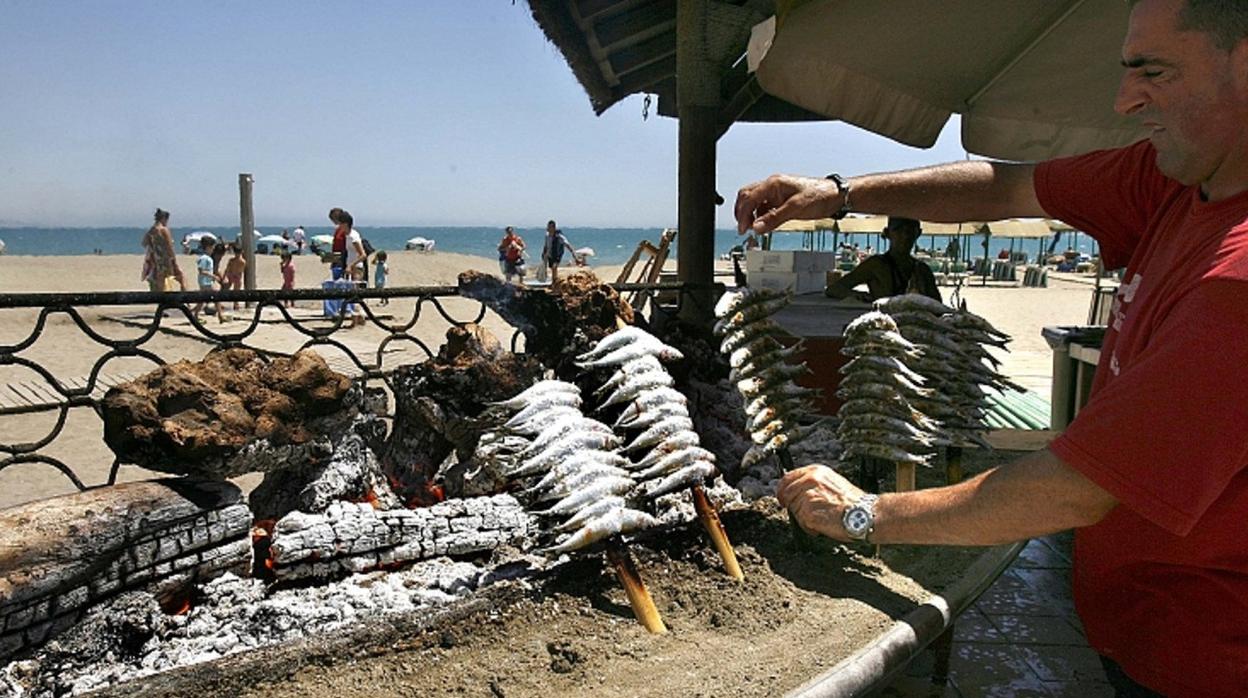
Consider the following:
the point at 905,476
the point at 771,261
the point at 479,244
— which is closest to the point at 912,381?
the point at 905,476

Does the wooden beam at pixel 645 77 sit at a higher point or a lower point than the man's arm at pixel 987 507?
higher

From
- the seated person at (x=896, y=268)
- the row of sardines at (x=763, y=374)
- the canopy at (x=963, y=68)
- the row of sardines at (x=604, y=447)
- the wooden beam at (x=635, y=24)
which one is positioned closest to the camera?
the row of sardines at (x=604, y=447)

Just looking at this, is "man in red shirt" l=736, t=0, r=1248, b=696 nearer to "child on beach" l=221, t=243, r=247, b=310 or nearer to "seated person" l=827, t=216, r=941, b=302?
"seated person" l=827, t=216, r=941, b=302

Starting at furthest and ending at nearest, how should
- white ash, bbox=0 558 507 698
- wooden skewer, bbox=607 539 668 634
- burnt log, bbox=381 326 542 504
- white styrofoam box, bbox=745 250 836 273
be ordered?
white styrofoam box, bbox=745 250 836 273 < burnt log, bbox=381 326 542 504 < wooden skewer, bbox=607 539 668 634 < white ash, bbox=0 558 507 698

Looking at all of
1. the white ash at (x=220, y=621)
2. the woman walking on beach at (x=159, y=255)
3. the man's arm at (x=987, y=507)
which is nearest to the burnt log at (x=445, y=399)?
the white ash at (x=220, y=621)

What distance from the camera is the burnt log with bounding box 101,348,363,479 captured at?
2354 mm

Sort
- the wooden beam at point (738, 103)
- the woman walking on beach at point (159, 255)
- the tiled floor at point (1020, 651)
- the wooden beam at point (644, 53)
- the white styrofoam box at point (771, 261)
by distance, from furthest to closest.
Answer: the woman walking on beach at point (159, 255) < the white styrofoam box at point (771, 261) < the wooden beam at point (644, 53) < the wooden beam at point (738, 103) < the tiled floor at point (1020, 651)

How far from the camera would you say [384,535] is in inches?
102

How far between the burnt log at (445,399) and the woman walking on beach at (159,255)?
12.5 m

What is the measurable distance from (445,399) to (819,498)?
1767 mm

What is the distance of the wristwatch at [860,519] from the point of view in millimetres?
A: 1704

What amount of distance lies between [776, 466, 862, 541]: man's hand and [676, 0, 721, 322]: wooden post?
3.44m

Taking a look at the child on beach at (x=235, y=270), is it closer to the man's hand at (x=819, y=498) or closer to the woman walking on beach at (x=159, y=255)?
the woman walking on beach at (x=159, y=255)

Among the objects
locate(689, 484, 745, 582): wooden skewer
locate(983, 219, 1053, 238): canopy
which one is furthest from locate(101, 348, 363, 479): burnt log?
locate(983, 219, 1053, 238): canopy
